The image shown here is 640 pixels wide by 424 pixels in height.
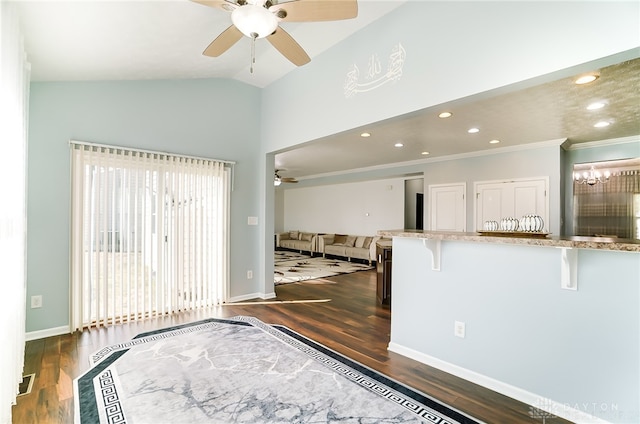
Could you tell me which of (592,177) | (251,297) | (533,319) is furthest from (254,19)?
(592,177)

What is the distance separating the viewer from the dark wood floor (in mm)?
2018

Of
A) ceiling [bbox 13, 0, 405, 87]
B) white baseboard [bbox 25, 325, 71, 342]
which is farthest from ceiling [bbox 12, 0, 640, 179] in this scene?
white baseboard [bbox 25, 325, 71, 342]

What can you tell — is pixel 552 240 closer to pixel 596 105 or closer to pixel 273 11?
pixel 273 11

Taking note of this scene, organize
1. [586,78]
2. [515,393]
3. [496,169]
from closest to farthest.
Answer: [515,393] < [586,78] < [496,169]

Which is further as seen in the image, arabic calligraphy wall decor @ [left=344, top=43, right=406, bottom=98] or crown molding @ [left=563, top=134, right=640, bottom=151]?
crown molding @ [left=563, top=134, right=640, bottom=151]

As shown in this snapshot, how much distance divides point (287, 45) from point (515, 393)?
3.18 m

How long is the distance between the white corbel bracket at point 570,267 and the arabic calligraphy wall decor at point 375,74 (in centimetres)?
191

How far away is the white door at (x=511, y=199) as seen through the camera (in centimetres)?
546

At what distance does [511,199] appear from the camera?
582 centimetres

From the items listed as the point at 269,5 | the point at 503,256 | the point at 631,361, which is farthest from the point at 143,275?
the point at 631,361

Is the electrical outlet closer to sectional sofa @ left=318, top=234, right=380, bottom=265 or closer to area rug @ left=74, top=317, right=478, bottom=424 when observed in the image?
area rug @ left=74, top=317, right=478, bottom=424

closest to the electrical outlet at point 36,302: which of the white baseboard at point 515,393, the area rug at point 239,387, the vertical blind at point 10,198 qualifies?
the area rug at point 239,387

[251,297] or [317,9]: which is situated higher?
[317,9]

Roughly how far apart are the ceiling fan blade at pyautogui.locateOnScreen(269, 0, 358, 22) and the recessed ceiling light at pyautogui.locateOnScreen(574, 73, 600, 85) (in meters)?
2.34
